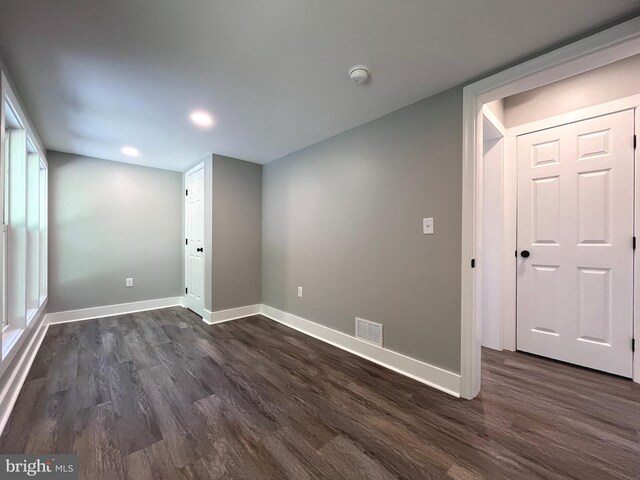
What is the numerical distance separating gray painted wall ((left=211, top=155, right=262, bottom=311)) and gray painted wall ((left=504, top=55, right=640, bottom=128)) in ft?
10.0

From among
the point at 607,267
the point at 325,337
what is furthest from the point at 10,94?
the point at 607,267

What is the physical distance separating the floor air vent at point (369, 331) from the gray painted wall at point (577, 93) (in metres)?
2.34

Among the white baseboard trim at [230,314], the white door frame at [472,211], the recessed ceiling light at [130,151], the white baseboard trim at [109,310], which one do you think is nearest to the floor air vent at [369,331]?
the white door frame at [472,211]

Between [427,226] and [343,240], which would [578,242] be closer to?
[427,226]

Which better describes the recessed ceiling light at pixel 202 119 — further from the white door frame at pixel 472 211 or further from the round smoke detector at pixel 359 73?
the white door frame at pixel 472 211

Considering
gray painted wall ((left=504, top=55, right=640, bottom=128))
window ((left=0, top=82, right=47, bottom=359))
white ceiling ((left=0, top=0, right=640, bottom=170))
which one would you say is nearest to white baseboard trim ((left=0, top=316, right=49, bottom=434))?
window ((left=0, top=82, right=47, bottom=359))

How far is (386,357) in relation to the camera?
7.29 ft

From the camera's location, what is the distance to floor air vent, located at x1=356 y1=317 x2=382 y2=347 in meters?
2.30

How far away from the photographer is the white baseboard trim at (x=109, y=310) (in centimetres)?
326

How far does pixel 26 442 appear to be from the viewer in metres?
1.33

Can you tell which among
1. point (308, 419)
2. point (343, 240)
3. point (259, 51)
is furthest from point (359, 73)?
point (308, 419)

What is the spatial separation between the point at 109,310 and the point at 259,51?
3.88 meters

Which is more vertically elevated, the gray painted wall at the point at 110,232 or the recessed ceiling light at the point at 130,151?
the recessed ceiling light at the point at 130,151

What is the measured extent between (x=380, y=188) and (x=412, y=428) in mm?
1732
